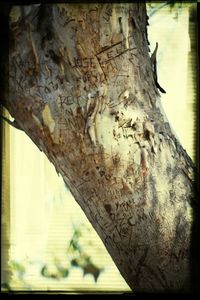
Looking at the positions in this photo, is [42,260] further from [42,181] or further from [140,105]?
[140,105]

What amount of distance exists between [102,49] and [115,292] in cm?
156

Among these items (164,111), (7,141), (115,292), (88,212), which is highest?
(164,111)

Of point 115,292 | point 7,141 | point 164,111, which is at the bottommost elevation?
point 115,292

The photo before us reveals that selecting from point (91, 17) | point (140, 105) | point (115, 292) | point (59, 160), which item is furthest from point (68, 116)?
point (115, 292)

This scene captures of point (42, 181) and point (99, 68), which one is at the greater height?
point (99, 68)

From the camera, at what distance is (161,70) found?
2820 mm

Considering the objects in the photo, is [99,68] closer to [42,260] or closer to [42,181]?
[42,181]

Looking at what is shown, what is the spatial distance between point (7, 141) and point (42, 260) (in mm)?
809

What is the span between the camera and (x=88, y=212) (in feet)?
9.20

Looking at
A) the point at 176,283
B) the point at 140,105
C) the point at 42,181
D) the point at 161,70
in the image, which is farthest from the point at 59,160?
the point at 176,283

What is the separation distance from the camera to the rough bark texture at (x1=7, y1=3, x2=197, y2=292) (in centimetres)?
276

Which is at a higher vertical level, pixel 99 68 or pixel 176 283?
pixel 99 68

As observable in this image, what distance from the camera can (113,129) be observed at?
2762mm

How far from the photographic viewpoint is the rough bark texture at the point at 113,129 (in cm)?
276
